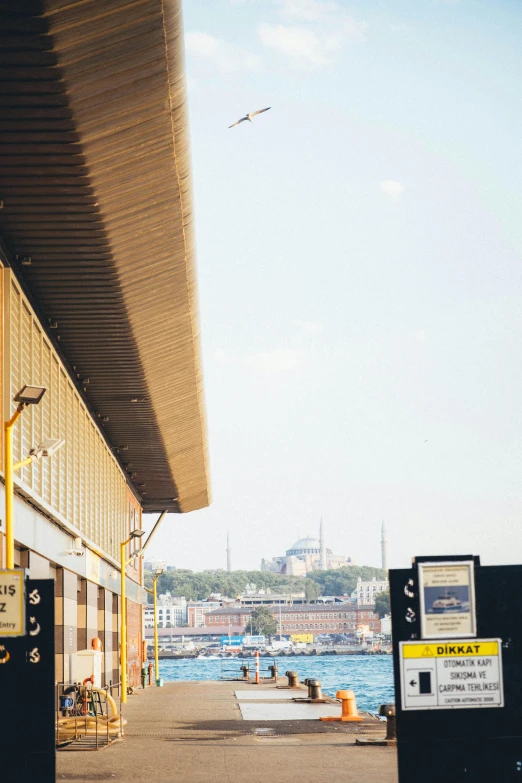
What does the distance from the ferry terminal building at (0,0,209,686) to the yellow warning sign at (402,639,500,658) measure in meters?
8.70

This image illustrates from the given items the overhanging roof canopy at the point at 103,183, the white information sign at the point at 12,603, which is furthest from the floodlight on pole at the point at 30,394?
the white information sign at the point at 12,603

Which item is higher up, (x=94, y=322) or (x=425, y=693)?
(x=94, y=322)

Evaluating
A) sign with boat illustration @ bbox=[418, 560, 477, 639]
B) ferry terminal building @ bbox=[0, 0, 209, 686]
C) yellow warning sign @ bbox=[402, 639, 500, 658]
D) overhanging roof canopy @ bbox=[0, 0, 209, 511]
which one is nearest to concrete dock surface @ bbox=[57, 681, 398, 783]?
ferry terminal building @ bbox=[0, 0, 209, 686]

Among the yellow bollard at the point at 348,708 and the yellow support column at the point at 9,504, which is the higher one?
the yellow support column at the point at 9,504

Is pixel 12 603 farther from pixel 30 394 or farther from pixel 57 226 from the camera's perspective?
pixel 57 226

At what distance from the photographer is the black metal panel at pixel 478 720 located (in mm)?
11523

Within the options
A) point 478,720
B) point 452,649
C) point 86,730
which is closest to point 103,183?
point 86,730

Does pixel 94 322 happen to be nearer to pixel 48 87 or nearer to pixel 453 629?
pixel 48 87

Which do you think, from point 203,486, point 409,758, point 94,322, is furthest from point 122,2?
point 203,486

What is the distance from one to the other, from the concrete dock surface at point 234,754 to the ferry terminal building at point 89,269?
465 centimetres

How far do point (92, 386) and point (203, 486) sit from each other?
23.5m

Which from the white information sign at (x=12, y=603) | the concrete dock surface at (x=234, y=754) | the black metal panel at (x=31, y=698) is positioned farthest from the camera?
the concrete dock surface at (x=234, y=754)

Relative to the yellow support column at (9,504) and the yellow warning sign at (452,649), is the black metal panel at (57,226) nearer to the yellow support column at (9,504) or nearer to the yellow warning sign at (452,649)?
the yellow support column at (9,504)

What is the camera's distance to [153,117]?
18.2 meters
